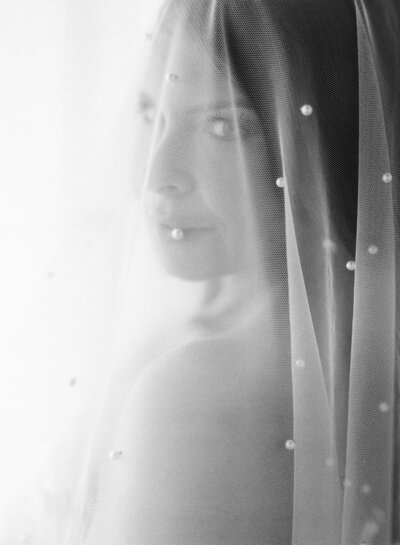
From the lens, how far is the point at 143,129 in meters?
0.72

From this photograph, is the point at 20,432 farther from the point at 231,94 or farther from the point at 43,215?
the point at 43,215

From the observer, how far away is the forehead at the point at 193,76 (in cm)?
68

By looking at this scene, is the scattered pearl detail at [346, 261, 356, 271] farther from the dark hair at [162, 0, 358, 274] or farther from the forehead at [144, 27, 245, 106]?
the forehead at [144, 27, 245, 106]

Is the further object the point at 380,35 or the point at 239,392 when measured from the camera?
the point at 380,35

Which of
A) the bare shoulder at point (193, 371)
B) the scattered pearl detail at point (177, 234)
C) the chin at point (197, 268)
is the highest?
the scattered pearl detail at point (177, 234)

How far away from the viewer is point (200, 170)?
0.68 meters

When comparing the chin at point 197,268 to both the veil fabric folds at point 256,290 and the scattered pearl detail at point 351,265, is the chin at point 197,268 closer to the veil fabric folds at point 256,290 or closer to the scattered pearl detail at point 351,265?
the veil fabric folds at point 256,290

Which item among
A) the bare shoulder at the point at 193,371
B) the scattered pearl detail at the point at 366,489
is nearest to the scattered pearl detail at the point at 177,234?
the bare shoulder at the point at 193,371

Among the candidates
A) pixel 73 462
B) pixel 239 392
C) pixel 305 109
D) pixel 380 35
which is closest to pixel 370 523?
pixel 239 392

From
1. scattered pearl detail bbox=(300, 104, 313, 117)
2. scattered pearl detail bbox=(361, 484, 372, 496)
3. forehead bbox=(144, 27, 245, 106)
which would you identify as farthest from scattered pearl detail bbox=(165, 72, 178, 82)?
scattered pearl detail bbox=(361, 484, 372, 496)

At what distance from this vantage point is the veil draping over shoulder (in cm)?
62

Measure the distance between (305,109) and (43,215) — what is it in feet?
2.58

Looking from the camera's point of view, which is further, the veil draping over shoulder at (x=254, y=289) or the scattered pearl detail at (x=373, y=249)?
the scattered pearl detail at (x=373, y=249)

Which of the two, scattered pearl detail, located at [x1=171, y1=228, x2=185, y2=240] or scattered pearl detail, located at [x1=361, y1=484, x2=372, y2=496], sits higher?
scattered pearl detail, located at [x1=171, y1=228, x2=185, y2=240]
